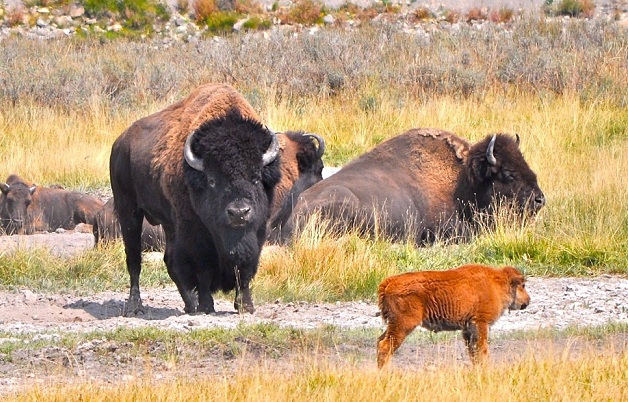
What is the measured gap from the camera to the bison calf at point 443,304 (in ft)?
23.4

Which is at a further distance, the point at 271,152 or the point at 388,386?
the point at 271,152

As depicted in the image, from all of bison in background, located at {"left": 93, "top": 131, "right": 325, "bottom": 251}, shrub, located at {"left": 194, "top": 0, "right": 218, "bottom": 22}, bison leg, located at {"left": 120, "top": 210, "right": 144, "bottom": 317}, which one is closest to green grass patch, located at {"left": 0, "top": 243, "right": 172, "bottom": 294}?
bison leg, located at {"left": 120, "top": 210, "right": 144, "bottom": 317}

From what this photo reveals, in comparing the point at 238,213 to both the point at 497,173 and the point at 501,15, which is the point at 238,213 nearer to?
the point at 497,173

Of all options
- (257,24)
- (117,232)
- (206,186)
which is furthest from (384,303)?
(257,24)

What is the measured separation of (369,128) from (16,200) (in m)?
6.46

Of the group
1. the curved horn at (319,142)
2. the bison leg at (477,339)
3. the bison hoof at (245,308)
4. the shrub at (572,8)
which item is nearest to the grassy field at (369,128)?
the bison leg at (477,339)

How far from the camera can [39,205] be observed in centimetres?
1847

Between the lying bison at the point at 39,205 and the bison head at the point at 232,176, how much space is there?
823 cm

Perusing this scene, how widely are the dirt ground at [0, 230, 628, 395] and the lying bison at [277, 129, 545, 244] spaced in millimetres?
2297

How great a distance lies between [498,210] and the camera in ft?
51.3

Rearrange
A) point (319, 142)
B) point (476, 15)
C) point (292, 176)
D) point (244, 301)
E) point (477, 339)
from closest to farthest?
point (477, 339) < point (244, 301) < point (292, 176) < point (319, 142) < point (476, 15)

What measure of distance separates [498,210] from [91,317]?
674cm

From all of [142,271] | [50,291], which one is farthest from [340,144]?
[50,291]

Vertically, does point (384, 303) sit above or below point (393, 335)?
above
